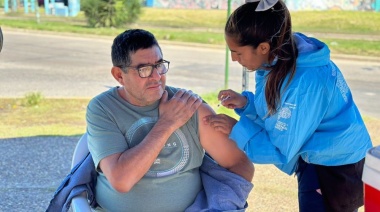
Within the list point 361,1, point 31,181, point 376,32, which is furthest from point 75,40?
point 361,1

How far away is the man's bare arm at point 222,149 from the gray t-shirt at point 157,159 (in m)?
0.03

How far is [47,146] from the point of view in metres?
5.86

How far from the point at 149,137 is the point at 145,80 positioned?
25 cm

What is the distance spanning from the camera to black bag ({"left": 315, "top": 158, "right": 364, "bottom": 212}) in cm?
227

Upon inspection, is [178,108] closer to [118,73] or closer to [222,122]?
[222,122]

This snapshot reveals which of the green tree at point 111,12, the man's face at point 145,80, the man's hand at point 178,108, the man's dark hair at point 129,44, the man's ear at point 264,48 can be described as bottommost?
the green tree at point 111,12

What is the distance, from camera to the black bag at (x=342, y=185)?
7.46ft

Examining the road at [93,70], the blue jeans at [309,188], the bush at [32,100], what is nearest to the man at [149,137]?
the blue jeans at [309,188]

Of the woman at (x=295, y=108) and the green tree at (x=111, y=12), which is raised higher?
the woman at (x=295, y=108)

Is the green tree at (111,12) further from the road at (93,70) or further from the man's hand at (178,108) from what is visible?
the man's hand at (178,108)

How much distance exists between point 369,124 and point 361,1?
70.1 ft

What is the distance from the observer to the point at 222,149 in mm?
2578

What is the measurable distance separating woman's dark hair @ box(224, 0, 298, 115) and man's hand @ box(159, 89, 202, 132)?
0.40 m

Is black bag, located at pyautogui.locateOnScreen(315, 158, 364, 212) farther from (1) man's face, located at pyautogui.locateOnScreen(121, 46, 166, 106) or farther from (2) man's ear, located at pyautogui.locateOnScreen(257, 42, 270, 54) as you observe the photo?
(1) man's face, located at pyautogui.locateOnScreen(121, 46, 166, 106)
